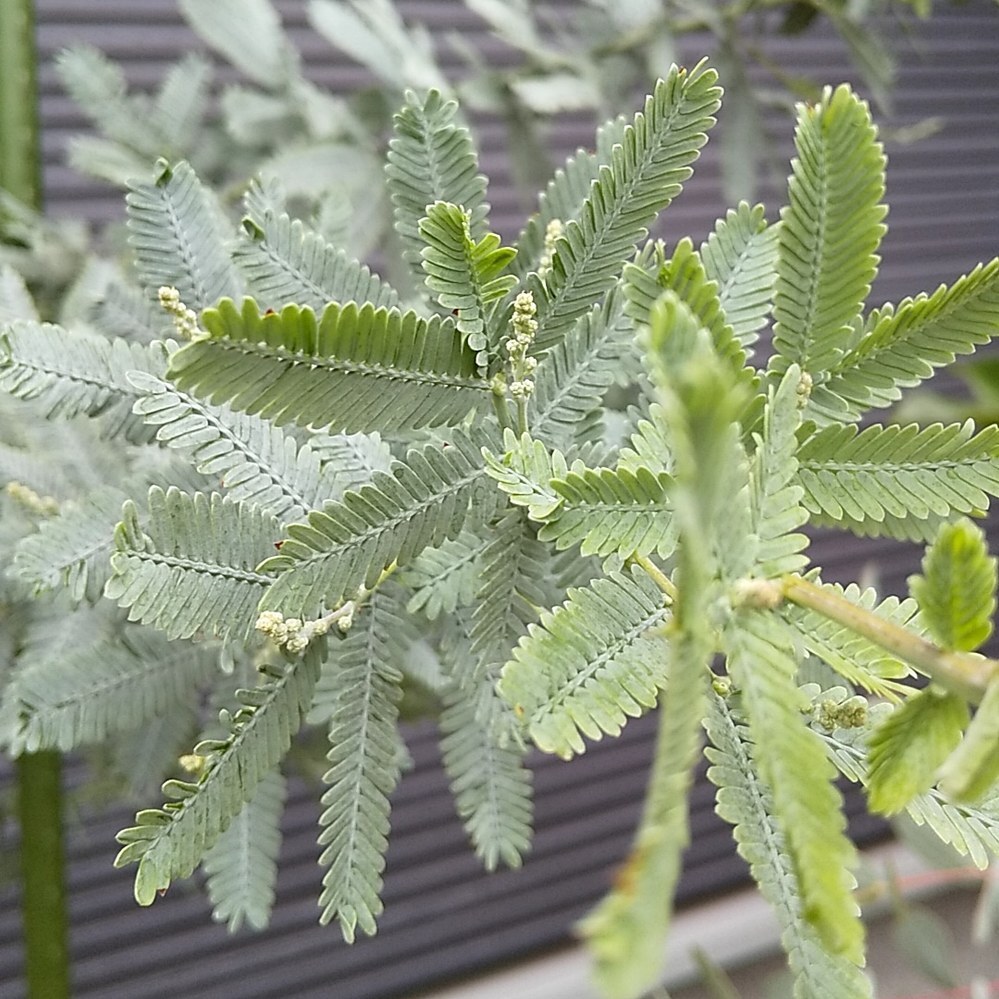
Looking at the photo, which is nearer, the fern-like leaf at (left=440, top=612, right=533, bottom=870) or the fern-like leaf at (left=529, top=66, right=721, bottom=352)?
the fern-like leaf at (left=529, top=66, right=721, bottom=352)

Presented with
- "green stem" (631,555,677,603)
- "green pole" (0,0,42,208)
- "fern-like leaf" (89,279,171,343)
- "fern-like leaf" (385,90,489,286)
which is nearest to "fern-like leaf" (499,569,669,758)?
"green stem" (631,555,677,603)

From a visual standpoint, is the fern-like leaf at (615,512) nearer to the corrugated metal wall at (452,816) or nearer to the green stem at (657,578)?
the green stem at (657,578)

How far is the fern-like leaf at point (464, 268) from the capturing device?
20 cm

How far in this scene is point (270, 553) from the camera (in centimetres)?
24

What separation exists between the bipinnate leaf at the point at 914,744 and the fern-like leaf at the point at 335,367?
12 centimetres

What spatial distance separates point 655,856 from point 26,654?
320 millimetres

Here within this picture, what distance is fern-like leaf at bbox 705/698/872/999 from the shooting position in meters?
0.20

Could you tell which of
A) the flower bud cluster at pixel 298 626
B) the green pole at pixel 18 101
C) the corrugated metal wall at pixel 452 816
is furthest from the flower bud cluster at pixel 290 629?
the corrugated metal wall at pixel 452 816

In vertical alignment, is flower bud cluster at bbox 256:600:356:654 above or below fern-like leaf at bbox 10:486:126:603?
above

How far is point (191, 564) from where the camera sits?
23 centimetres

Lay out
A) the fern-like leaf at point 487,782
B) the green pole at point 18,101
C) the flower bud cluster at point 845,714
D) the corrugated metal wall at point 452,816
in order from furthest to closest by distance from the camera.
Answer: the corrugated metal wall at point 452,816 → the green pole at point 18,101 → the fern-like leaf at point 487,782 → the flower bud cluster at point 845,714

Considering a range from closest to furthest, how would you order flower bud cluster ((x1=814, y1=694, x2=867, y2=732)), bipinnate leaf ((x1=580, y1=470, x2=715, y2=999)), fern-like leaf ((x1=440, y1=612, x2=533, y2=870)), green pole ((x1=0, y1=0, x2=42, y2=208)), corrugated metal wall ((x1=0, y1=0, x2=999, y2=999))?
1. bipinnate leaf ((x1=580, y1=470, x2=715, y2=999))
2. flower bud cluster ((x1=814, y1=694, x2=867, y2=732))
3. fern-like leaf ((x1=440, y1=612, x2=533, y2=870))
4. green pole ((x1=0, y1=0, x2=42, y2=208))
5. corrugated metal wall ((x1=0, y1=0, x2=999, y2=999))

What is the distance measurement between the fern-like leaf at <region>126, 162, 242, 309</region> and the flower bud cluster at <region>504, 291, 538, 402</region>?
106mm

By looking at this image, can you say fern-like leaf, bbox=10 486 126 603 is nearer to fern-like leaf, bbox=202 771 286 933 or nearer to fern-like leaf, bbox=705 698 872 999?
fern-like leaf, bbox=202 771 286 933
